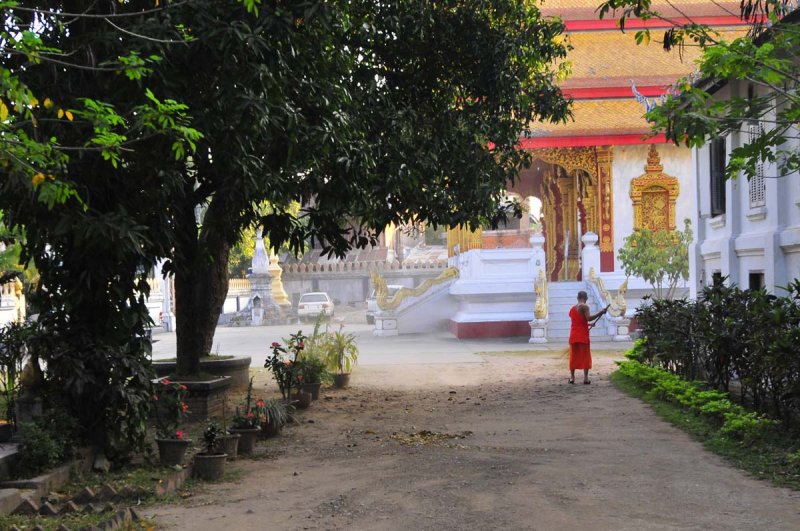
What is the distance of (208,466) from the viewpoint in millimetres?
8258

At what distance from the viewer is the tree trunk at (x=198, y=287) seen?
34.0 ft

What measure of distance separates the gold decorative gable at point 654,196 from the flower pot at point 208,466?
22.1 meters

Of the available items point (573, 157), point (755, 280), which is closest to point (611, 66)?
point (573, 157)

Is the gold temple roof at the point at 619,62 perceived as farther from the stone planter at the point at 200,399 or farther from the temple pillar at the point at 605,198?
the stone planter at the point at 200,399

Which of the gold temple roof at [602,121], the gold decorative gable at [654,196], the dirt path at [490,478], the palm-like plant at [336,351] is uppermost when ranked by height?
the gold temple roof at [602,121]

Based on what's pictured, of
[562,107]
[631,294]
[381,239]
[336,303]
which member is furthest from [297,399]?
[381,239]

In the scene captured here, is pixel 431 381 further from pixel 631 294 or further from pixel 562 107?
pixel 631 294

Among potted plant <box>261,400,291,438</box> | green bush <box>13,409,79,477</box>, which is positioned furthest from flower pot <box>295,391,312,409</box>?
green bush <box>13,409,79,477</box>

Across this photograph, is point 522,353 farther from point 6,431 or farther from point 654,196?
point 6,431

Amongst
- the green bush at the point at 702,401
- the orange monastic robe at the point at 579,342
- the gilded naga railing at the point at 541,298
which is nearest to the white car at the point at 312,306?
the gilded naga railing at the point at 541,298

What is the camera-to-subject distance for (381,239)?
6188 centimetres

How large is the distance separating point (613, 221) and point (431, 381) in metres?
13.8

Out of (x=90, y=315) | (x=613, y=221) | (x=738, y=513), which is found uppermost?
(x=613, y=221)

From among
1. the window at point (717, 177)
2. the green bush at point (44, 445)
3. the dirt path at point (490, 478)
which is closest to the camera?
the dirt path at point (490, 478)
